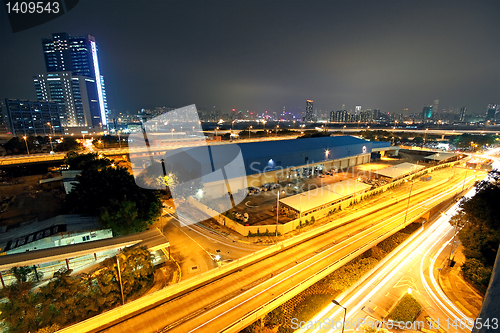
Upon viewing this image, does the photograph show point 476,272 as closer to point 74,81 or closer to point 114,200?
point 114,200

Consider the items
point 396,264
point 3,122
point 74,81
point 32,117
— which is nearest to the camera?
point 396,264

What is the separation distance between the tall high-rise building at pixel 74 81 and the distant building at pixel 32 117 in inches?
790

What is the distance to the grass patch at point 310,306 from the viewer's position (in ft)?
42.9

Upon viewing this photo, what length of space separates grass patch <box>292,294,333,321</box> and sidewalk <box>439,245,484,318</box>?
8.07 meters

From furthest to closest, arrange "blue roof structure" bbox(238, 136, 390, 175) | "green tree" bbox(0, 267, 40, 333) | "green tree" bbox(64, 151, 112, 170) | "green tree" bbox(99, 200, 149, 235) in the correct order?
"blue roof structure" bbox(238, 136, 390, 175) < "green tree" bbox(64, 151, 112, 170) < "green tree" bbox(99, 200, 149, 235) < "green tree" bbox(0, 267, 40, 333)

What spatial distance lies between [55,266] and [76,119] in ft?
Answer: 383

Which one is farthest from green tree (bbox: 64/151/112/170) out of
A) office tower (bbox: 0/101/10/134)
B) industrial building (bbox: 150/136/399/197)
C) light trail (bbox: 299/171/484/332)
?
office tower (bbox: 0/101/10/134)

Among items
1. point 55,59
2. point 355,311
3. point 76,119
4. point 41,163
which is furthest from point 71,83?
point 355,311

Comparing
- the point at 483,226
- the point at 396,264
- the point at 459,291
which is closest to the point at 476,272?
the point at 459,291

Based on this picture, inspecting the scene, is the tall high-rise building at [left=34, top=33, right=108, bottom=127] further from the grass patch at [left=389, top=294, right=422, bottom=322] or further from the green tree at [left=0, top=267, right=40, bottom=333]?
the grass patch at [left=389, top=294, right=422, bottom=322]

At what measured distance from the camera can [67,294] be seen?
10492 mm

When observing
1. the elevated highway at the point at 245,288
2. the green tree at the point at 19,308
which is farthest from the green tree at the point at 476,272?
the green tree at the point at 19,308

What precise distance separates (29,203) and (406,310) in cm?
3764

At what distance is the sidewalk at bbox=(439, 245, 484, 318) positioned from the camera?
13.2m
